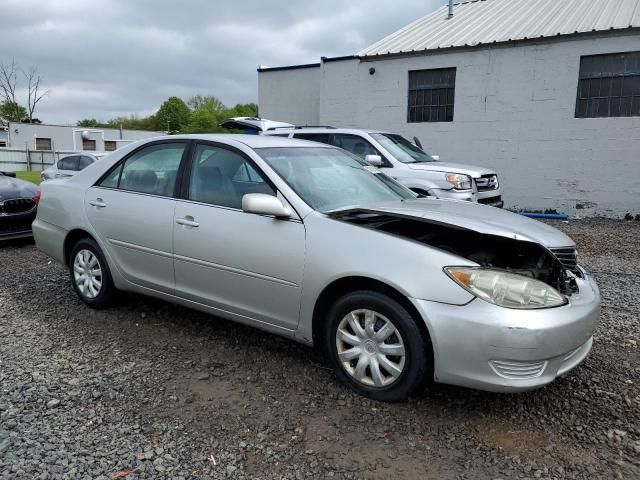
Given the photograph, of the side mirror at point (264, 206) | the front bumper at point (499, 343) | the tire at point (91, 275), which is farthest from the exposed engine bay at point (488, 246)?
the tire at point (91, 275)

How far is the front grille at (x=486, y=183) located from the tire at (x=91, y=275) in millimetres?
6332

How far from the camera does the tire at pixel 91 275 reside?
4.52 meters

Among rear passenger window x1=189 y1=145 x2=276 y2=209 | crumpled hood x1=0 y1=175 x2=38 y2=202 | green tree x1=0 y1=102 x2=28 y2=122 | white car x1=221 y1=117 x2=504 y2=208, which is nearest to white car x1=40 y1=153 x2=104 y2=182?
crumpled hood x1=0 y1=175 x2=38 y2=202

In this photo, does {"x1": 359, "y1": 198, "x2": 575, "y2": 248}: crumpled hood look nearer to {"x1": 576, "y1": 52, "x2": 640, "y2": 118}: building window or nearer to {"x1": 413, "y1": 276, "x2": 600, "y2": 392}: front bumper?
{"x1": 413, "y1": 276, "x2": 600, "y2": 392}: front bumper

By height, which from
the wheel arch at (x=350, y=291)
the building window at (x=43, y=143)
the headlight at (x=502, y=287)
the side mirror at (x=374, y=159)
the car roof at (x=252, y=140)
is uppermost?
the building window at (x=43, y=143)

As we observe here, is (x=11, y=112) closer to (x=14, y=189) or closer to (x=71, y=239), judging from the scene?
(x=14, y=189)

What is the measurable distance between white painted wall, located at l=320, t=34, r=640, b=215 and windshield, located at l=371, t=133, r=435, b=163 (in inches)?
171

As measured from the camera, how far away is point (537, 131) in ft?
40.8

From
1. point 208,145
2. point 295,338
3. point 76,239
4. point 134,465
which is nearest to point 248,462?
point 134,465

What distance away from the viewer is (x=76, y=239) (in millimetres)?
4789

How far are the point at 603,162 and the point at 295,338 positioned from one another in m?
11.2

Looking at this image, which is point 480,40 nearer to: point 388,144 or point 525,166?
point 525,166

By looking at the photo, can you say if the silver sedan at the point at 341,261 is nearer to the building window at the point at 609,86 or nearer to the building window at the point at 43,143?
the building window at the point at 609,86

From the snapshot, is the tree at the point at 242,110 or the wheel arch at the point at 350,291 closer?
the wheel arch at the point at 350,291
